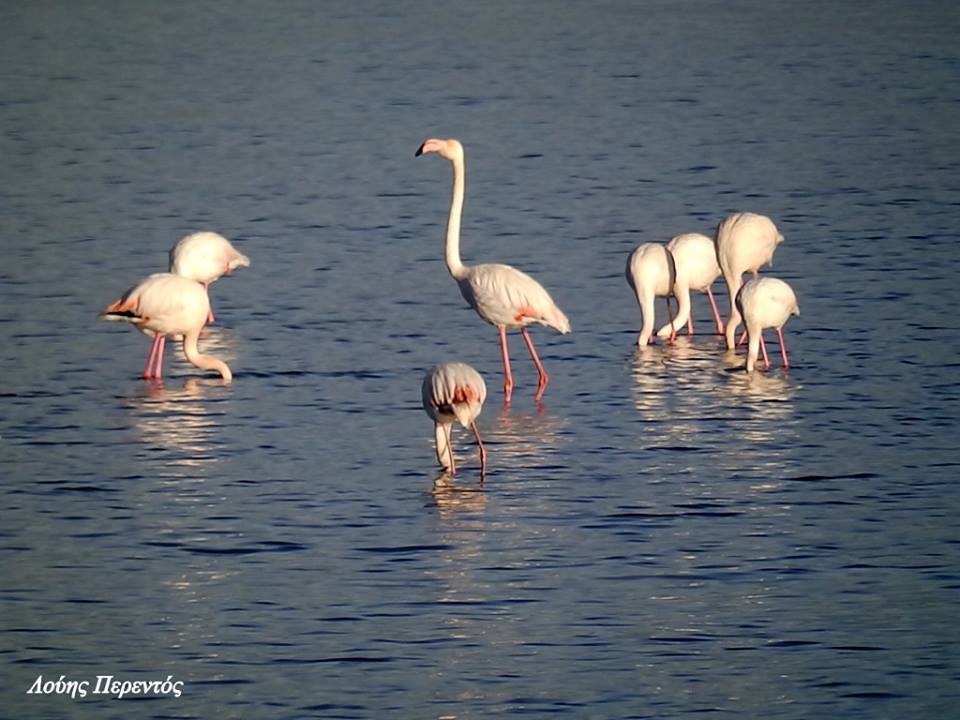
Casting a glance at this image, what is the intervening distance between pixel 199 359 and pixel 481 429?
1.89 metres

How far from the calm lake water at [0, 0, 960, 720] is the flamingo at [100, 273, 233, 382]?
0.73 ft

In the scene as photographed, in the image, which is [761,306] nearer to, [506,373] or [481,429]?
[506,373]

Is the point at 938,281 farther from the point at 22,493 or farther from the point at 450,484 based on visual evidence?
the point at 22,493

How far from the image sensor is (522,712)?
285 inches

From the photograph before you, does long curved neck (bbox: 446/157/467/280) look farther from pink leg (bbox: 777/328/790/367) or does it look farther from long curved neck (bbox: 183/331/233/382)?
pink leg (bbox: 777/328/790/367)

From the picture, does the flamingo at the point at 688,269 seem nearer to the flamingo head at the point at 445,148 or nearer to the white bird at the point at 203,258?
the flamingo head at the point at 445,148

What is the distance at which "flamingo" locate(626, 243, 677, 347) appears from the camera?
12.9 meters

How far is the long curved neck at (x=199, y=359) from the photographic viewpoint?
1209cm

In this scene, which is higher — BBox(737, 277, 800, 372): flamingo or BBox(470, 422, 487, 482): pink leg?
BBox(737, 277, 800, 372): flamingo


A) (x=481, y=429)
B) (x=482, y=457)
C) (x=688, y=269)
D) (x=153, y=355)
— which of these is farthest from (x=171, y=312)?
(x=688, y=269)

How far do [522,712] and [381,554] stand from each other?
1.75 m

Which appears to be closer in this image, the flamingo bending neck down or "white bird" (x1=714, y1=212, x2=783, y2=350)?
"white bird" (x1=714, y1=212, x2=783, y2=350)

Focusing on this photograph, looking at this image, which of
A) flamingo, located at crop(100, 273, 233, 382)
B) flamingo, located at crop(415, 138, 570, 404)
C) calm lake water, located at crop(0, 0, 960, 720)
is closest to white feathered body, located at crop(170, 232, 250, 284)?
calm lake water, located at crop(0, 0, 960, 720)

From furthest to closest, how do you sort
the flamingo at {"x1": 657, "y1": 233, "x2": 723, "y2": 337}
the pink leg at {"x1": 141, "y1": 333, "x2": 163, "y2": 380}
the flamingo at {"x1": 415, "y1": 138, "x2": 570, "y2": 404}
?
the flamingo at {"x1": 657, "y1": 233, "x2": 723, "y2": 337}
the pink leg at {"x1": 141, "y1": 333, "x2": 163, "y2": 380}
the flamingo at {"x1": 415, "y1": 138, "x2": 570, "y2": 404}
